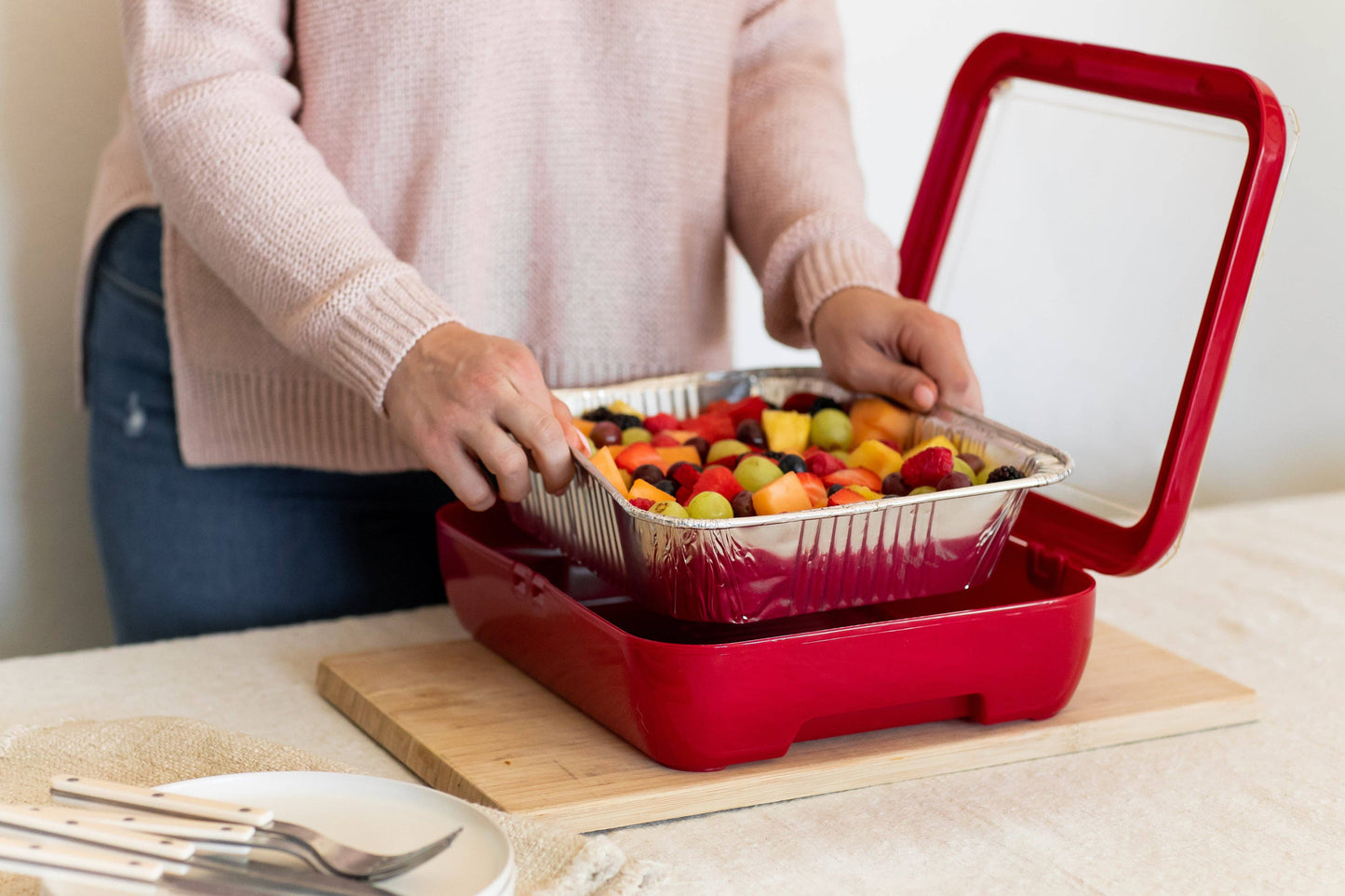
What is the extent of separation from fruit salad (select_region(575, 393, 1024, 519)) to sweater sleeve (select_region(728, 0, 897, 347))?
0.44 ft

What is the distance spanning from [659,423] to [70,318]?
2.92ft

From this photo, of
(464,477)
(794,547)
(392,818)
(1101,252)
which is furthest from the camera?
(1101,252)

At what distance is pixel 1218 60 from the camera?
197cm

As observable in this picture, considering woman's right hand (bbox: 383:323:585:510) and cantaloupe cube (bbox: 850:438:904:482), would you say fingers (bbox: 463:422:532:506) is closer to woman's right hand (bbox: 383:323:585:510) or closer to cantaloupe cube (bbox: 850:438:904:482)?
woman's right hand (bbox: 383:323:585:510)

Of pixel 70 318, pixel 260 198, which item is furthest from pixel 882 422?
pixel 70 318

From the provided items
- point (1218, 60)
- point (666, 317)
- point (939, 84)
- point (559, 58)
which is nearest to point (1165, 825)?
point (666, 317)

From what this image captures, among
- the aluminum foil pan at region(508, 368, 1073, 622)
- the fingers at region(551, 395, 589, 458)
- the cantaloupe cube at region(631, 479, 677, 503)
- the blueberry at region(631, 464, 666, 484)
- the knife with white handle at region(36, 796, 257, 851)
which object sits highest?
the fingers at region(551, 395, 589, 458)

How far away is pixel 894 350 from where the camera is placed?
39.9 inches

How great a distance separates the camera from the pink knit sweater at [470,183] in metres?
0.95

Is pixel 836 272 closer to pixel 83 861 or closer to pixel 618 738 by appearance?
pixel 618 738

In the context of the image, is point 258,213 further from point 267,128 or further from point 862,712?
point 862,712

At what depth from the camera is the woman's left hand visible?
37.9 inches

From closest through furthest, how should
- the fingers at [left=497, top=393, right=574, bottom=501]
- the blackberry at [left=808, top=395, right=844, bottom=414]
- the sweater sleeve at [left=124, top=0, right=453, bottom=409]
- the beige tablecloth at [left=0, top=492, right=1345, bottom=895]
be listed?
the beige tablecloth at [left=0, top=492, right=1345, bottom=895]
the fingers at [left=497, top=393, right=574, bottom=501]
the sweater sleeve at [left=124, top=0, right=453, bottom=409]
the blackberry at [left=808, top=395, right=844, bottom=414]

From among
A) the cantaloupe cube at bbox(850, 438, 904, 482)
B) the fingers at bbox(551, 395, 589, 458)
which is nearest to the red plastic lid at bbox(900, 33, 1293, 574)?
the cantaloupe cube at bbox(850, 438, 904, 482)
